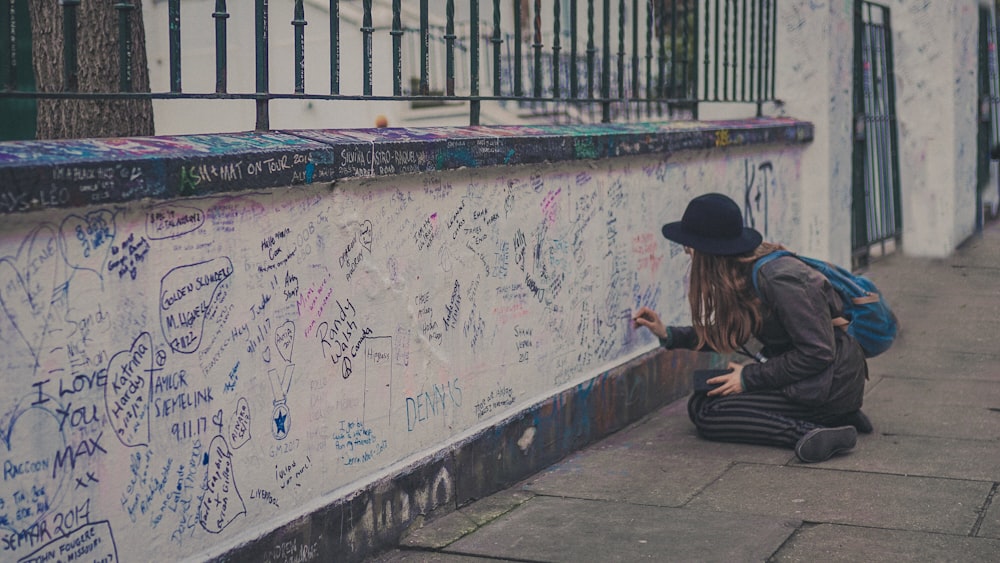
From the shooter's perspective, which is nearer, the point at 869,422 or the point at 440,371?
the point at 440,371

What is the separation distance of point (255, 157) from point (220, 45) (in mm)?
537

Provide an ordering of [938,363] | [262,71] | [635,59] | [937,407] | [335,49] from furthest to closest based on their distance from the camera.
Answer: [938,363] → [635,59] → [937,407] → [335,49] → [262,71]

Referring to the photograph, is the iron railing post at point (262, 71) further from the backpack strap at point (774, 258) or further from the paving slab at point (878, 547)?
the backpack strap at point (774, 258)

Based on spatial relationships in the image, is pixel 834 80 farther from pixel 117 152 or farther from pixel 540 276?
pixel 117 152

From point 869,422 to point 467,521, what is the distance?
91.1 inches

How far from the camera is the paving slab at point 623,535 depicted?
14.4 feet

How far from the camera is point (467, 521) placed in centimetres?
482

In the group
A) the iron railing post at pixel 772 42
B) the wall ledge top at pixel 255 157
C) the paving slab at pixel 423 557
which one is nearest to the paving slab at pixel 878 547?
the paving slab at pixel 423 557

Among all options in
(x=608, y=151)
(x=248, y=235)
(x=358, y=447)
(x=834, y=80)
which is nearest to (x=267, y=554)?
(x=358, y=447)

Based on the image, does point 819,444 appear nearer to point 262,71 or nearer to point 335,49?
point 335,49

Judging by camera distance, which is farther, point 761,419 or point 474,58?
point 761,419

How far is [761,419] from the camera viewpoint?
19.2ft

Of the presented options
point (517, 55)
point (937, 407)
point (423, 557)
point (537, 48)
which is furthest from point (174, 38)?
point (937, 407)

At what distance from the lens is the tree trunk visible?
15.6ft
